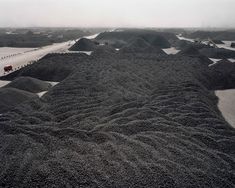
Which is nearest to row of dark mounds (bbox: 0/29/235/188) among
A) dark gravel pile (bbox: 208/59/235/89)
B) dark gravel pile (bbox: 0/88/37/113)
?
dark gravel pile (bbox: 0/88/37/113)

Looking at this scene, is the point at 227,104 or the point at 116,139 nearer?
the point at 116,139

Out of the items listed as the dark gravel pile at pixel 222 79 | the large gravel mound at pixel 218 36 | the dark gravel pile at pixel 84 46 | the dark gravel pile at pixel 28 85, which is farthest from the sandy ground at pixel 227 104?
the large gravel mound at pixel 218 36

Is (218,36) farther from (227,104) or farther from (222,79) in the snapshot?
(227,104)

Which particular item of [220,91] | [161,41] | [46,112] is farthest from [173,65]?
[161,41]

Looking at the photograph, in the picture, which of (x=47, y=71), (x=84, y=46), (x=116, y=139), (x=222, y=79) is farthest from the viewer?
(x=84, y=46)

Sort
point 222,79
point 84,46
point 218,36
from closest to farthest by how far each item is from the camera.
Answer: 1. point 222,79
2. point 84,46
3. point 218,36

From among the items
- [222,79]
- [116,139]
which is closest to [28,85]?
[116,139]

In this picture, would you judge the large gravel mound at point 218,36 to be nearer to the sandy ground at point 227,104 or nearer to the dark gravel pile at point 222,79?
the dark gravel pile at point 222,79
